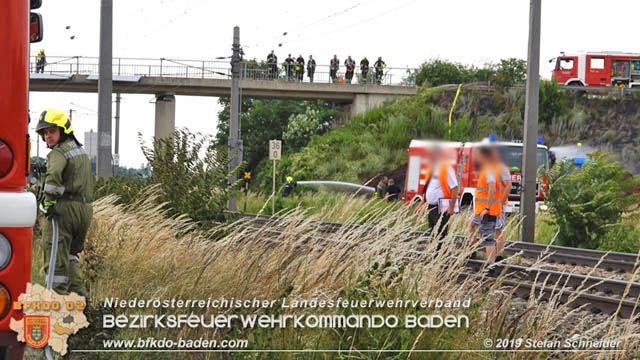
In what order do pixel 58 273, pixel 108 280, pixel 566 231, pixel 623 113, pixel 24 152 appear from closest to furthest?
pixel 24 152
pixel 58 273
pixel 108 280
pixel 566 231
pixel 623 113

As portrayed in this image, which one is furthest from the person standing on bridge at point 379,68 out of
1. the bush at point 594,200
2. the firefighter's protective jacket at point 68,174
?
the firefighter's protective jacket at point 68,174

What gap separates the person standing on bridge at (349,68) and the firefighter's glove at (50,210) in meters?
42.3

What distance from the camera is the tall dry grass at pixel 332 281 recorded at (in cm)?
474

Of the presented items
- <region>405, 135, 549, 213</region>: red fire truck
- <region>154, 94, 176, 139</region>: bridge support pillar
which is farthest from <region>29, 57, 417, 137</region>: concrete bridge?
<region>405, 135, 549, 213</region>: red fire truck

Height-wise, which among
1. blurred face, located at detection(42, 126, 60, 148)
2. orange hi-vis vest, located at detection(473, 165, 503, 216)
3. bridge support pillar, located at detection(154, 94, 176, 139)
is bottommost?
orange hi-vis vest, located at detection(473, 165, 503, 216)

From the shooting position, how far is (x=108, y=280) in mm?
6898

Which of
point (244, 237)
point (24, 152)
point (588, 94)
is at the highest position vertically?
point (588, 94)

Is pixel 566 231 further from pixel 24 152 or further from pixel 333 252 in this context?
pixel 24 152

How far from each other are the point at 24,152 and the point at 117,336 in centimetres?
255

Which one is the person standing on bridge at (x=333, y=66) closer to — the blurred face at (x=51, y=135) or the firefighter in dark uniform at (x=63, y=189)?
the firefighter in dark uniform at (x=63, y=189)

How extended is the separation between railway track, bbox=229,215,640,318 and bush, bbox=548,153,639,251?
6.15 ft

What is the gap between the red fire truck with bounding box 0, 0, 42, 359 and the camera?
324 cm

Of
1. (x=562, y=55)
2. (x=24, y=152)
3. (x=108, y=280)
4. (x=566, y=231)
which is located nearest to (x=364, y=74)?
(x=562, y=55)

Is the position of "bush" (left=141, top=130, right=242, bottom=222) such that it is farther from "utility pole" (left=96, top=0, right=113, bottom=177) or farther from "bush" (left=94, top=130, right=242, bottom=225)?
"utility pole" (left=96, top=0, right=113, bottom=177)
